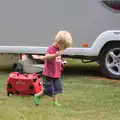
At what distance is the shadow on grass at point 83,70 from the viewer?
32.6ft

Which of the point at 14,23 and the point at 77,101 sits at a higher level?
the point at 14,23

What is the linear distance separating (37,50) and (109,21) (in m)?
1.65

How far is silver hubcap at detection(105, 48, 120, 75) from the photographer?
8891mm

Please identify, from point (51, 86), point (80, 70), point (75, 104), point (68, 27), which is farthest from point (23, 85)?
point (80, 70)

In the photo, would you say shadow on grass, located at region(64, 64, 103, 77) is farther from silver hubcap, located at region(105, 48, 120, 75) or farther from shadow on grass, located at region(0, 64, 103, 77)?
silver hubcap, located at region(105, 48, 120, 75)

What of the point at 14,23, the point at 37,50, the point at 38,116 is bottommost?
the point at 38,116

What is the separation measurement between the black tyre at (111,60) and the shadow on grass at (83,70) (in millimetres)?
603

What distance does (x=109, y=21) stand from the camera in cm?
878

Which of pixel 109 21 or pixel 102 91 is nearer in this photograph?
pixel 102 91

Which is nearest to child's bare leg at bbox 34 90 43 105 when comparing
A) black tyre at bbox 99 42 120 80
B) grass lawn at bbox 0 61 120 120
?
grass lawn at bbox 0 61 120 120

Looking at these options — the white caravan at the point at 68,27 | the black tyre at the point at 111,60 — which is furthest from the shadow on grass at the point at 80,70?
the white caravan at the point at 68,27

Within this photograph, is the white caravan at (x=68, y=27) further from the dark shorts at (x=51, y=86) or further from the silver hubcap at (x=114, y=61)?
the dark shorts at (x=51, y=86)

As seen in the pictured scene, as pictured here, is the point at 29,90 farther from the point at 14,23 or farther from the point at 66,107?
the point at 14,23

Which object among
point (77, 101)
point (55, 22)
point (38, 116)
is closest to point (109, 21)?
point (55, 22)
